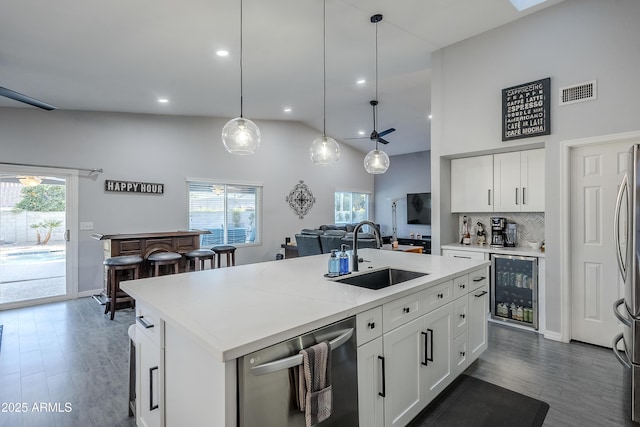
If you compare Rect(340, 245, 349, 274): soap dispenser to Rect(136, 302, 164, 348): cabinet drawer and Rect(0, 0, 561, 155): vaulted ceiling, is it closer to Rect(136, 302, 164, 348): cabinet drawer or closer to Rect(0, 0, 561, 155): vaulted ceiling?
Rect(136, 302, 164, 348): cabinet drawer

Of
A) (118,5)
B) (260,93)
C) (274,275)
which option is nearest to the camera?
(274,275)

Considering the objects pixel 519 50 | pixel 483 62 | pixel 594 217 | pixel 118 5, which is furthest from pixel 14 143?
pixel 594 217

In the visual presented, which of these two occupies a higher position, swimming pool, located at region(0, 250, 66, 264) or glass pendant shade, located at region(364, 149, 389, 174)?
glass pendant shade, located at region(364, 149, 389, 174)

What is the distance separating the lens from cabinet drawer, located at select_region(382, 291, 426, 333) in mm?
1709

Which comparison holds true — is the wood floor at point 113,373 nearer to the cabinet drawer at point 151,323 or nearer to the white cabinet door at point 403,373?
the white cabinet door at point 403,373

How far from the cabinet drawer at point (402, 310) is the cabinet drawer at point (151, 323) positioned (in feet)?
3.61

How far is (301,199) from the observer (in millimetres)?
7867

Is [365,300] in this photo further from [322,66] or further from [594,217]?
[322,66]

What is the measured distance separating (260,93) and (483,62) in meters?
3.23

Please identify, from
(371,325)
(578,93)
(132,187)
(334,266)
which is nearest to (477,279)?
(334,266)

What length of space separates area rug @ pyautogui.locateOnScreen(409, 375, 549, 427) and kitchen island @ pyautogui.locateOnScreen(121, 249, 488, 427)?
18 cm

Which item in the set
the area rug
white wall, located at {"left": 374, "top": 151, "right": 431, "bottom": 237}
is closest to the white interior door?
the area rug

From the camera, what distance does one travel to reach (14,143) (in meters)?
4.54

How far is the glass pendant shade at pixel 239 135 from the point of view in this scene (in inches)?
108
